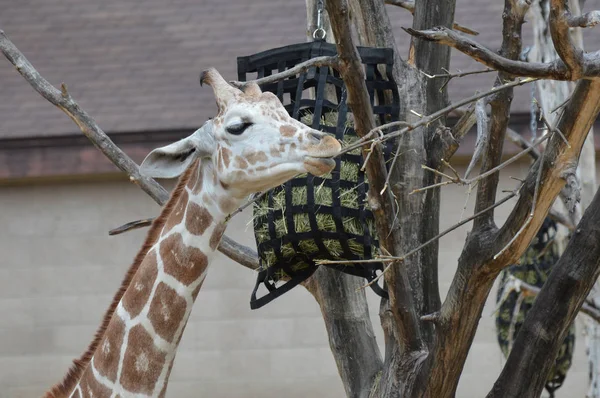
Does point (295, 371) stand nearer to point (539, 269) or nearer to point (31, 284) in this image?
point (31, 284)

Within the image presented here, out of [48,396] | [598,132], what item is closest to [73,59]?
[598,132]

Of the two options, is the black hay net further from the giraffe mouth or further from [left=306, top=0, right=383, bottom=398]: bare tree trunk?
[left=306, top=0, right=383, bottom=398]: bare tree trunk

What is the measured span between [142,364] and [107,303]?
5316mm

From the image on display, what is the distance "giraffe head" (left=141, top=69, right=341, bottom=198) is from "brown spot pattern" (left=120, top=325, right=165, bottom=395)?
2.15 ft

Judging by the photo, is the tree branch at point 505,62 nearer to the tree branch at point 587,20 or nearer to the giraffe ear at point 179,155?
the tree branch at point 587,20

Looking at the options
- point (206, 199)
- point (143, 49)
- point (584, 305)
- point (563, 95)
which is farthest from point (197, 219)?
point (143, 49)

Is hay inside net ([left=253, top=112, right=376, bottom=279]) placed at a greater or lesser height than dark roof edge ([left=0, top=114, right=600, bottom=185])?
greater

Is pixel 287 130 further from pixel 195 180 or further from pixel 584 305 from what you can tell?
pixel 584 305

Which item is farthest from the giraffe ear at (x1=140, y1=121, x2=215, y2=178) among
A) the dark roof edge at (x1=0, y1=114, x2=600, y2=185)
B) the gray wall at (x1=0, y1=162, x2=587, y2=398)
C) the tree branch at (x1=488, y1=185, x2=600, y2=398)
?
the gray wall at (x1=0, y1=162, x2=587, y2=398)

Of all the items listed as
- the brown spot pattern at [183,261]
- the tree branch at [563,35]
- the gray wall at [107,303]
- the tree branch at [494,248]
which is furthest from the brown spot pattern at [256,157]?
the gray wall at [107,303]

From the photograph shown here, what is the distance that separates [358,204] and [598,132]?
16.3 ft

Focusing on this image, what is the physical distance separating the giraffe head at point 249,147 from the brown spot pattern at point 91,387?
2.91 ft

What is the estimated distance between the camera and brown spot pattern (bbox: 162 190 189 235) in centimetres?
398

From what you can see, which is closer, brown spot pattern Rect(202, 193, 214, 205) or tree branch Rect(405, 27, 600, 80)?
tree branch Rect(405, 27, 600, 80)
